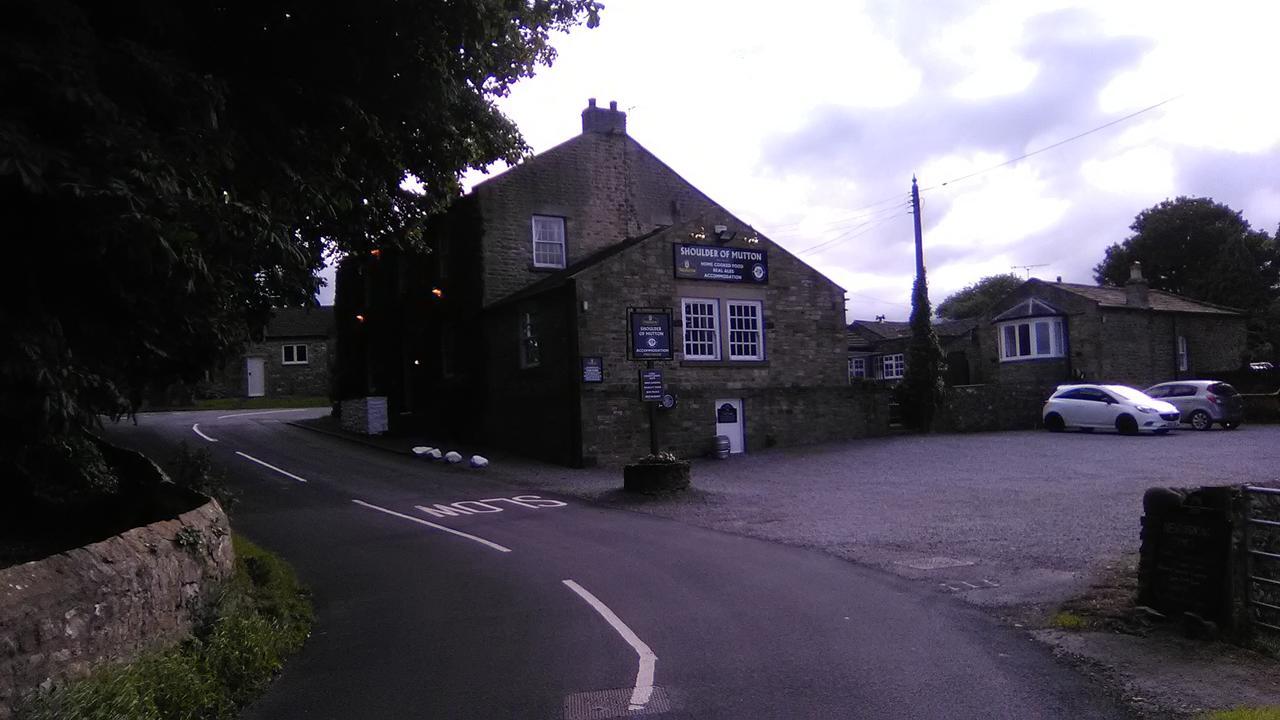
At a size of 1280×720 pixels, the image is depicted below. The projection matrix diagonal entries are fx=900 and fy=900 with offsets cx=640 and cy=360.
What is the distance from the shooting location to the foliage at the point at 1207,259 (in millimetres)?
55344

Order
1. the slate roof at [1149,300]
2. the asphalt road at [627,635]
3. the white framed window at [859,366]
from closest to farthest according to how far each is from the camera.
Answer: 1. the asphalt road at [627,635]
2. the slate roof at [1149,300]
3. the white framed window at [859,366]

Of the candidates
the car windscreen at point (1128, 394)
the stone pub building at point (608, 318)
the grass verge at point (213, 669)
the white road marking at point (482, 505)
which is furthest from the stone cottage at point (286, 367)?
the grass verge at point (213, 669)

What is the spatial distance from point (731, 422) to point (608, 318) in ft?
16.4

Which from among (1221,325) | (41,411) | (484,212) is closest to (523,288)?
(484,212)

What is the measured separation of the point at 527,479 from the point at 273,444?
11953mm

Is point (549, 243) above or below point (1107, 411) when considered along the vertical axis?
above

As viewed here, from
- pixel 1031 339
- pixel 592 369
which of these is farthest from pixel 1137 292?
pixel 592 369

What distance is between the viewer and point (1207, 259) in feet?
202

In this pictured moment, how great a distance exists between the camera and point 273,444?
2908 cm

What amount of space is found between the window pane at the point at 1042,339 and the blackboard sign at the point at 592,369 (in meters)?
25.6

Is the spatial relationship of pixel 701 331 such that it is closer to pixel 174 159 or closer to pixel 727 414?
pixel 727 414

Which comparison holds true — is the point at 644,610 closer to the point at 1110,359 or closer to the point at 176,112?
the point at 176,112

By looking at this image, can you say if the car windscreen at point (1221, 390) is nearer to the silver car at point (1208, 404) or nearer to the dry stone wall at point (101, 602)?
the silver car at point (1208, 404)

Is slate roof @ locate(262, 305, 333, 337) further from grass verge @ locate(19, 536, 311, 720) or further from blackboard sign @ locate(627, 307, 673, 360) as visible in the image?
grass verge @ locate(19, 536, 311, 720)
